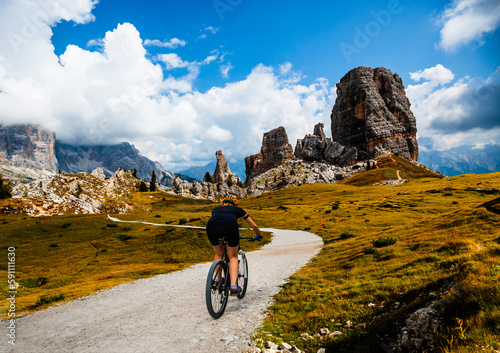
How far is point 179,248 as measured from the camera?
31922mm

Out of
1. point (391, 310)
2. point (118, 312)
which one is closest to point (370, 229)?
point (391, 310)

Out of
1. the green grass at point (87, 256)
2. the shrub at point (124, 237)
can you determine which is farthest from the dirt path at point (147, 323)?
the shrub at point (124, 237)

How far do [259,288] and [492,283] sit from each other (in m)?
9.10

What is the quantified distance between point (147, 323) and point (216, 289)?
9.02 ft

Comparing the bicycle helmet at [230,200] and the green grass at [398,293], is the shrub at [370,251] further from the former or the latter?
the bicycle helmet at [230,200]

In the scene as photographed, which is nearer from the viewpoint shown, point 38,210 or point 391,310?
point 391,310

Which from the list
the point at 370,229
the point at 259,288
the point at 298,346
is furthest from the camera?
the point at 370,229

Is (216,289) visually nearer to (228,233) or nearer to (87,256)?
(228,233)

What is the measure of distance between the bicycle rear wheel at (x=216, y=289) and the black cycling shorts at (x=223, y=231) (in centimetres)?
90

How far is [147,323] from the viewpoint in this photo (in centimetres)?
873

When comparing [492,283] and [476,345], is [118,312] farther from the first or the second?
[492,283]

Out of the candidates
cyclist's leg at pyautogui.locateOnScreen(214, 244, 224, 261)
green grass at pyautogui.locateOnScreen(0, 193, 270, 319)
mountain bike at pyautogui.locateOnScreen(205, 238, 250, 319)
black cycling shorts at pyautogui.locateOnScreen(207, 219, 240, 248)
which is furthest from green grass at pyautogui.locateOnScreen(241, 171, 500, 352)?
green grass at pyautogui.locateOnScreen(0, 193, 270, 319)

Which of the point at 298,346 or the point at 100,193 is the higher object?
the point at 100,193

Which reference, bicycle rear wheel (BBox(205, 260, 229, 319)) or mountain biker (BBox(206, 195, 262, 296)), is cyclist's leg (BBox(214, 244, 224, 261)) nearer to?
mountain biker (BBox(206, 195, 262, 296))
